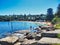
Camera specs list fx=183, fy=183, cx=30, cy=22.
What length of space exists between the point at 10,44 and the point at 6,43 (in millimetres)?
751

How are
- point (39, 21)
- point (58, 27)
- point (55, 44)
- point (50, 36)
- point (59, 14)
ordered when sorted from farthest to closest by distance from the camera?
point (39, 21), point (58, 27), point (59, 14), point (50, 36), point (55, 44)

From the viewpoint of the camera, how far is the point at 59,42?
3328 mm

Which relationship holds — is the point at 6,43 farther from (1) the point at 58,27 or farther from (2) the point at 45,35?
(2) the point at 45,35

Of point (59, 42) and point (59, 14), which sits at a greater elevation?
point (59, 14)

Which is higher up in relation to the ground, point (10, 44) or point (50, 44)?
point (50, 44)

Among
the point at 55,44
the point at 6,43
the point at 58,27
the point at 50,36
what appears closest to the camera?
the point at 55,44

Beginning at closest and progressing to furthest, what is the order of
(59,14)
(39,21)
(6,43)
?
1. (59,14)
2. (6,43)
3. (39,21)

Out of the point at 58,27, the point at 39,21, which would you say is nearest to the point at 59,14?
the point at 58,27

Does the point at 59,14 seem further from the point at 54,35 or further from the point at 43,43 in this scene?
the point at 43,43

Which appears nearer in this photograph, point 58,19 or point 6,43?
point 58,19

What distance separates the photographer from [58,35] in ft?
12.2

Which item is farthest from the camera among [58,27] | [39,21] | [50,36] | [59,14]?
[39,21]

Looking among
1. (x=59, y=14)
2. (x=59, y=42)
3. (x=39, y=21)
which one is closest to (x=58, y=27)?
(x=59, y=14)

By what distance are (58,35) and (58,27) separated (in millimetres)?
1319
